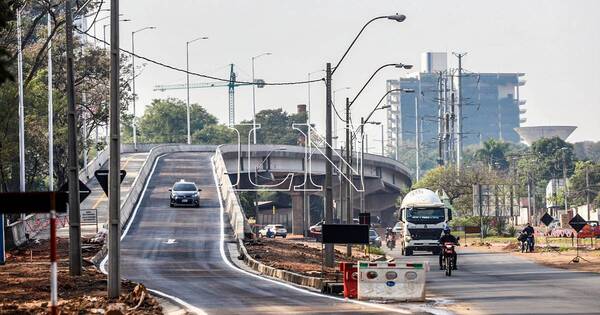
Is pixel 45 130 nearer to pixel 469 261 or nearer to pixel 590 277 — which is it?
pixel 469 261

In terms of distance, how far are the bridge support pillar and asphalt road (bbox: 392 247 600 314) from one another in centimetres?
11943

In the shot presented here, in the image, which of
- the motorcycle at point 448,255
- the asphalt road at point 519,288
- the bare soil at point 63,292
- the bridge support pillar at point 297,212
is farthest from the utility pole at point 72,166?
Answer: the bridge support pillar at point 297,212

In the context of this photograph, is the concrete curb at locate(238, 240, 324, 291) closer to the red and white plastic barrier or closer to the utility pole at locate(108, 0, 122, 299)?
the red and white plastic barrier

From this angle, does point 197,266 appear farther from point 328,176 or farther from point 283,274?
point 283,274

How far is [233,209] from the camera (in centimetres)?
8438

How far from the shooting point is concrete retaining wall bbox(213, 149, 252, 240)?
2985 inches

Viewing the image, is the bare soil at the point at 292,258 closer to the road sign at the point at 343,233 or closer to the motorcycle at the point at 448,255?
the road sign at the point at 343,233

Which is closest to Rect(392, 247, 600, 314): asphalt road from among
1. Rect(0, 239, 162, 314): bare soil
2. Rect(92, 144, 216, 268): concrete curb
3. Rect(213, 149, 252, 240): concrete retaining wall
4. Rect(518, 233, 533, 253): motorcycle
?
Rect(0, 239, 162, 314): bare soil

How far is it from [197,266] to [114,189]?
23.8m

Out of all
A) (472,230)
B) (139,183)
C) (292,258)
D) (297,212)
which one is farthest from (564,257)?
(297,212)

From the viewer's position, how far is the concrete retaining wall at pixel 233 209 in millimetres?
75812

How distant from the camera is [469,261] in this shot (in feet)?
220

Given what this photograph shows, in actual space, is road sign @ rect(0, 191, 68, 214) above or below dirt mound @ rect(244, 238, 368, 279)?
above

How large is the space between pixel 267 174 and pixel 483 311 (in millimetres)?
132361
